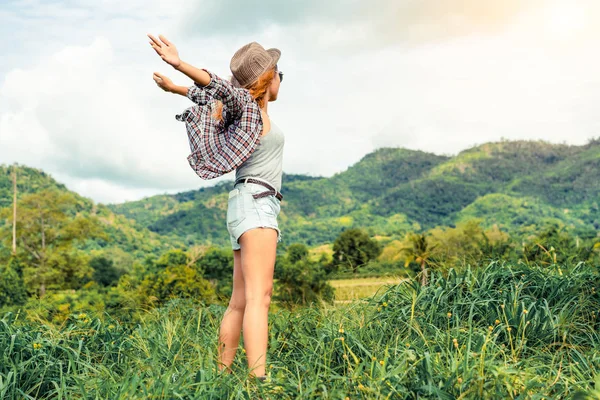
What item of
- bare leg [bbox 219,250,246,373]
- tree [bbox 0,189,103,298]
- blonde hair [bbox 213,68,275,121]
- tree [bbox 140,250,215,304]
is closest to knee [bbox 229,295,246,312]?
bare leg [bbox 219,250,246,373]

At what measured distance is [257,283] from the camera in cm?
275

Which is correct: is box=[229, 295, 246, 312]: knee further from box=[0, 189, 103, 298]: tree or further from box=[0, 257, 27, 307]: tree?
box=[0, 189, 103, 298]: tree

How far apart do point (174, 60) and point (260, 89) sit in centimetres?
52

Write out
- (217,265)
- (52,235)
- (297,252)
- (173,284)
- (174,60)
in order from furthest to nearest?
1. (297,252)
2. (217,265)
3. (52,235)
4. (173,284)
5. (174,60)

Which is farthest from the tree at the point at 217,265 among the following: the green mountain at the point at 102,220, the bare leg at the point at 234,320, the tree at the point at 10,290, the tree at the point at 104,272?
the bare leg at the point at 234,320

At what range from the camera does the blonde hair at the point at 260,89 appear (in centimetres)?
280

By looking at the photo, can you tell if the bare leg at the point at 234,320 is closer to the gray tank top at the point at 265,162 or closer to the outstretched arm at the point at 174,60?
the gray tank top at the point at 265,162

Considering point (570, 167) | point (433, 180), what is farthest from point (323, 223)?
point (570, 167)

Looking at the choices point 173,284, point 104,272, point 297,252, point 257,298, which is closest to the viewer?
point 257,298

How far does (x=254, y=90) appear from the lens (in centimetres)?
284

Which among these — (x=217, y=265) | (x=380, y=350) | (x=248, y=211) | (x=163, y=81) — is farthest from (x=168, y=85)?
(x=217, y=265)

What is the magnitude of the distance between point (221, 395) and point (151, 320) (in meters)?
2.40

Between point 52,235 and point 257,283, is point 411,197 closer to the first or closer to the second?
point 52,235

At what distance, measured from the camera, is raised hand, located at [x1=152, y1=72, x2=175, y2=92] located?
282 cm
